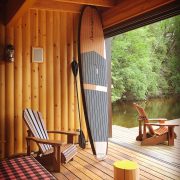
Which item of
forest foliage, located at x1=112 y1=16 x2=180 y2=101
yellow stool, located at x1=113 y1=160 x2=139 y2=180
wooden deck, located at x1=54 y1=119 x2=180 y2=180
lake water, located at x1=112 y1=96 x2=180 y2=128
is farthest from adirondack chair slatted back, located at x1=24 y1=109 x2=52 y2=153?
forest foliage, located at x1=112 y1=16 x2=180 y2=101

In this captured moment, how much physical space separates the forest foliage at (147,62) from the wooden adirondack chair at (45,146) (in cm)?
990

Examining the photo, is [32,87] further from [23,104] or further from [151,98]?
[151,98]

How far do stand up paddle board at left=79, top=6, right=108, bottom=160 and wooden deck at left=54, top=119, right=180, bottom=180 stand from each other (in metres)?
0.27

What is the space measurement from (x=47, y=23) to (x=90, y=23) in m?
0.78

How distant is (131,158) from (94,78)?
1492mm

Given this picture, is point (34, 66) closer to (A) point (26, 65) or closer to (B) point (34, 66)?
(B) point (34, 66)

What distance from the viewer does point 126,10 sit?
436cm

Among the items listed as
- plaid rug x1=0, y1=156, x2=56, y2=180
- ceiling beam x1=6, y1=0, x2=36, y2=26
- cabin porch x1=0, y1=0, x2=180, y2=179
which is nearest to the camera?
plaid rug x1=0, y1=156, x2=56, y2=180

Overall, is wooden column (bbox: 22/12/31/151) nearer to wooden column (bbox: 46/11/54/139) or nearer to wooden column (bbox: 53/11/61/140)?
wooden column (bbox: 46/11/54/139)

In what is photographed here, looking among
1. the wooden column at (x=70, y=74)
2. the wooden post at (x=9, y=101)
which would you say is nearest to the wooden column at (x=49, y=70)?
the wooden column at (x=70, y=74)

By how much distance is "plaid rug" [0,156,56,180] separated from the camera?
106 inches

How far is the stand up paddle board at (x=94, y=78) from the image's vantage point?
4512mm

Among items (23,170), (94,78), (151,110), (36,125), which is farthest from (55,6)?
(151,110)

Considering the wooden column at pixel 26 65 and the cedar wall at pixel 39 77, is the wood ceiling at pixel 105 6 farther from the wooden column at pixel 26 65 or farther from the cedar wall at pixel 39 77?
the wooden column at pixel 26 65
